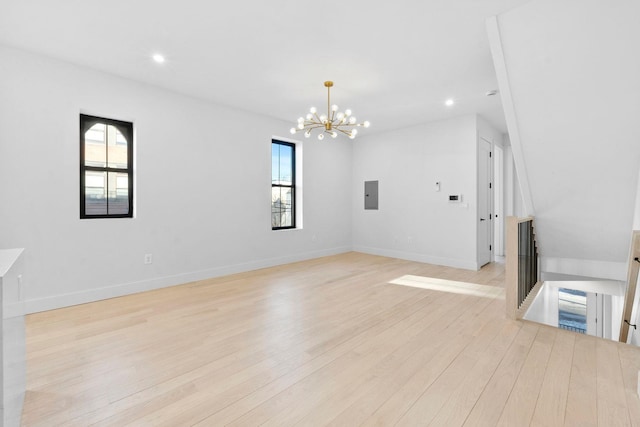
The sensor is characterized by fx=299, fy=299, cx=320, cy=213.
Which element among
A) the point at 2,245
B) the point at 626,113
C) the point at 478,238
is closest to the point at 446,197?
the point at 478,238

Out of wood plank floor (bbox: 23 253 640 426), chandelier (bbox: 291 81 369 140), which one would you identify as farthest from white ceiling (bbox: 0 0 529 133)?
wood plank floor (bbox: 23 253 640 426)

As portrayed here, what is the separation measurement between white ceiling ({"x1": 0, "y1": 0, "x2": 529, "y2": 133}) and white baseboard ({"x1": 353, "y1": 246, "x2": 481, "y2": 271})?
9.25 ft

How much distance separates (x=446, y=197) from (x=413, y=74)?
107 inches

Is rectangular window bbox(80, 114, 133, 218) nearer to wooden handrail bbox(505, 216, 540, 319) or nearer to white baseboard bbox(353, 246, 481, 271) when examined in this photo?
wooden handrail bbox(505, 216, 540, 319)

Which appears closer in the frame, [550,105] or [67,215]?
[550,105]

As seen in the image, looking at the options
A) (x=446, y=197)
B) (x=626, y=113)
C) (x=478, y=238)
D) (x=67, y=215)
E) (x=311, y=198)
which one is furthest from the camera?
(x=311, y=198)

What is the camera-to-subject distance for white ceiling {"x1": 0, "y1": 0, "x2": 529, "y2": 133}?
2551mm

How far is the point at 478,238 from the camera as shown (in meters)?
5.36

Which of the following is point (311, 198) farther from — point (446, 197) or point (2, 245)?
point (2, 245)

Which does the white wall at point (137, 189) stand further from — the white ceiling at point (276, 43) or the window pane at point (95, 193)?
the white ceiling at point (276, 43)

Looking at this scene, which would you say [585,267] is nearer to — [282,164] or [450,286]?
[450,286]

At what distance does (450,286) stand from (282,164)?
12.2 feet

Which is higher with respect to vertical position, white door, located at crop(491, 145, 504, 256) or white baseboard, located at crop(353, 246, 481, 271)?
white door, located at crop(491, 145, 504, 256)

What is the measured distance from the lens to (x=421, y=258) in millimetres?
6055
